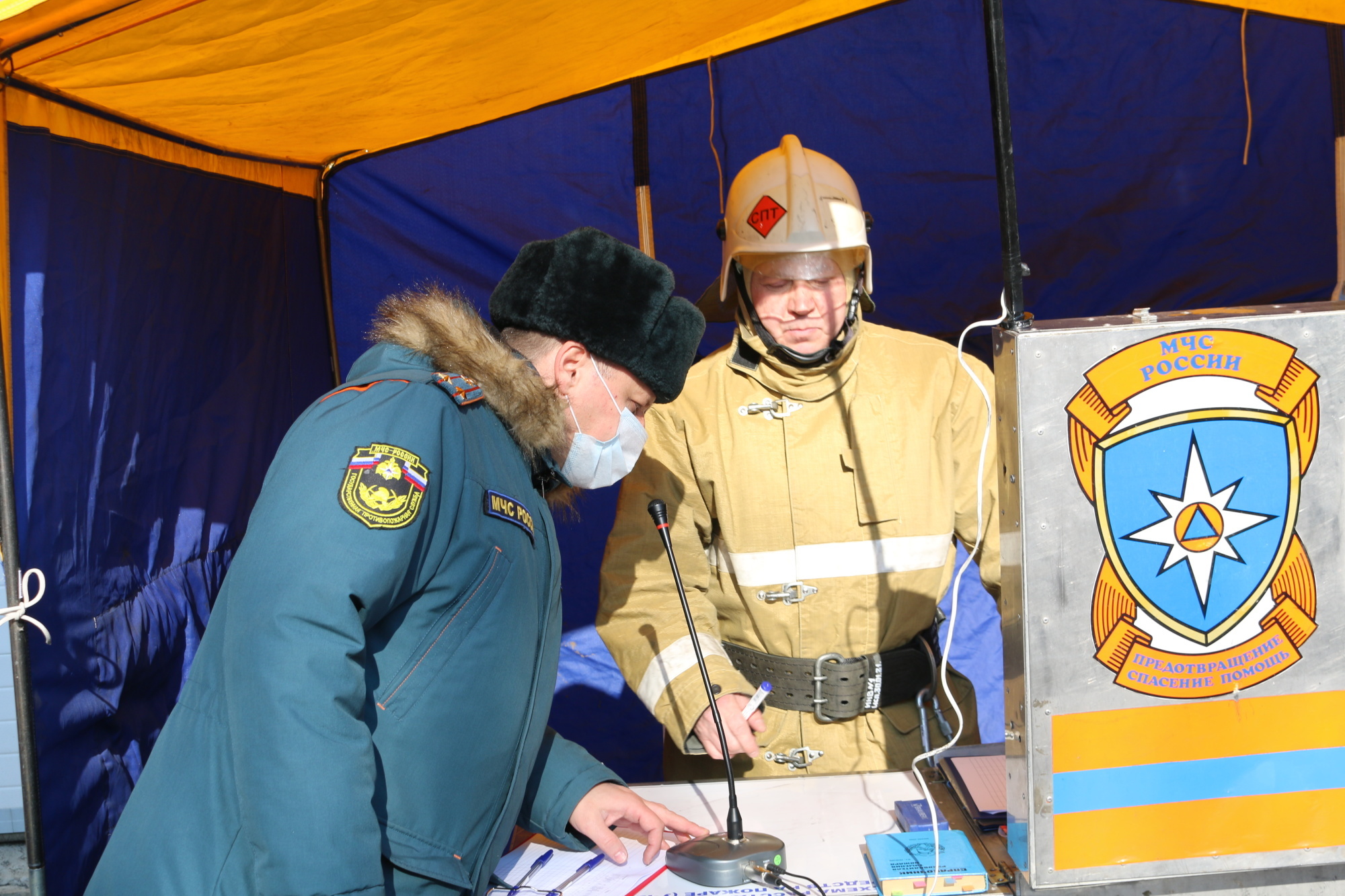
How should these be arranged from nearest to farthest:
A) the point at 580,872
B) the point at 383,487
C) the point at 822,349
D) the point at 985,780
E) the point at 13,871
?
the point at 383,487 → the point at 580,872 → the point at 985,780 → the point at 822,349 → the point at 13,871

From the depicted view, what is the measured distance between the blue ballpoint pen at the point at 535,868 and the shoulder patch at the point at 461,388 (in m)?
0.64

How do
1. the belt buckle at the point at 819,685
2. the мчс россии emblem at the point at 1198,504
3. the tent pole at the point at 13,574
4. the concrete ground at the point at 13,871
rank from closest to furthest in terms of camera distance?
the мчс россии emblem at the point at 1198,504, the tent pole at the point at 13,574, the belt buckle at the point at 819,685, the concrete ground at the point at 13,871

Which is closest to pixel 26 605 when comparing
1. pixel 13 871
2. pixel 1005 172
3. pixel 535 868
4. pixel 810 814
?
pixel 535 868

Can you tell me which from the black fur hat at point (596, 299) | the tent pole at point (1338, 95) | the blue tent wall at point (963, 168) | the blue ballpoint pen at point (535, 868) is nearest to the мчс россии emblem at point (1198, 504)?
the black fur hat at point (596, 299)

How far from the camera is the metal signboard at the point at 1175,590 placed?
1.13m

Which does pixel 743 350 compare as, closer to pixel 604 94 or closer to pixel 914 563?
pixel 914 563

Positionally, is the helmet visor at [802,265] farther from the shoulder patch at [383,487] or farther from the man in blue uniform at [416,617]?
the shoulder patch at [383,487]

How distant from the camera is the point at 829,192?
2.26 meters

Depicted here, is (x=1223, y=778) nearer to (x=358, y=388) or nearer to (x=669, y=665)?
(x=669, y=665)

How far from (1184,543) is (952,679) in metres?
1.15

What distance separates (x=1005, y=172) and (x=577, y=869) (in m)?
1.05

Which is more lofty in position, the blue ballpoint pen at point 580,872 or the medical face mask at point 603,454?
the medical face mask at point 603,454

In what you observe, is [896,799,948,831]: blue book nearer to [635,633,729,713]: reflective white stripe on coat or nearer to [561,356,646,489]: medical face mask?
[635,633,729,713]: reflective white stripe on coat

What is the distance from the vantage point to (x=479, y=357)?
1306 millimetres
